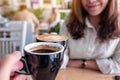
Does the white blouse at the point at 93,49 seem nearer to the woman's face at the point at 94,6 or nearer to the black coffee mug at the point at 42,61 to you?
the woman's face at the point at 94,6

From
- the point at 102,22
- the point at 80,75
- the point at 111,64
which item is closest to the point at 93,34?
the point at 102,22

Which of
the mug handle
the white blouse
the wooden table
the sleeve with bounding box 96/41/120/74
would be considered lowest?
the wooden table

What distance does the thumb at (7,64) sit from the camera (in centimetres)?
41

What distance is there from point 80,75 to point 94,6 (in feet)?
1.06

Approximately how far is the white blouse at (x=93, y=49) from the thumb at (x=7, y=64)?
513 millimetres

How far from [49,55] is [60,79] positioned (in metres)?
0.31

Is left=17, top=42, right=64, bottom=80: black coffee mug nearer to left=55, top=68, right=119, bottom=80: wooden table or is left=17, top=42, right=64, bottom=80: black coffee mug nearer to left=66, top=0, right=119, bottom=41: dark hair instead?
left=55, top=68, right=119, bottom=80: wooden table

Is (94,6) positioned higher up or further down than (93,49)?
higher up

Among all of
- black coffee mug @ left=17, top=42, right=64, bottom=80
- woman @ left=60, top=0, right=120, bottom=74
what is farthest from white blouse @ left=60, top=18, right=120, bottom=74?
black coffee mug @ left=17, top=42, right=64, bottom=80

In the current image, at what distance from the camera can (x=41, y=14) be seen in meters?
4.91

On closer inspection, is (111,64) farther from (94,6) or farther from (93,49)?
(94,6)

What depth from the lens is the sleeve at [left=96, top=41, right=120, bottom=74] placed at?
894 millimetres

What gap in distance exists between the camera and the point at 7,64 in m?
0.43

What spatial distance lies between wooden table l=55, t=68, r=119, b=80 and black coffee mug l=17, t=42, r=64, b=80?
275mm
